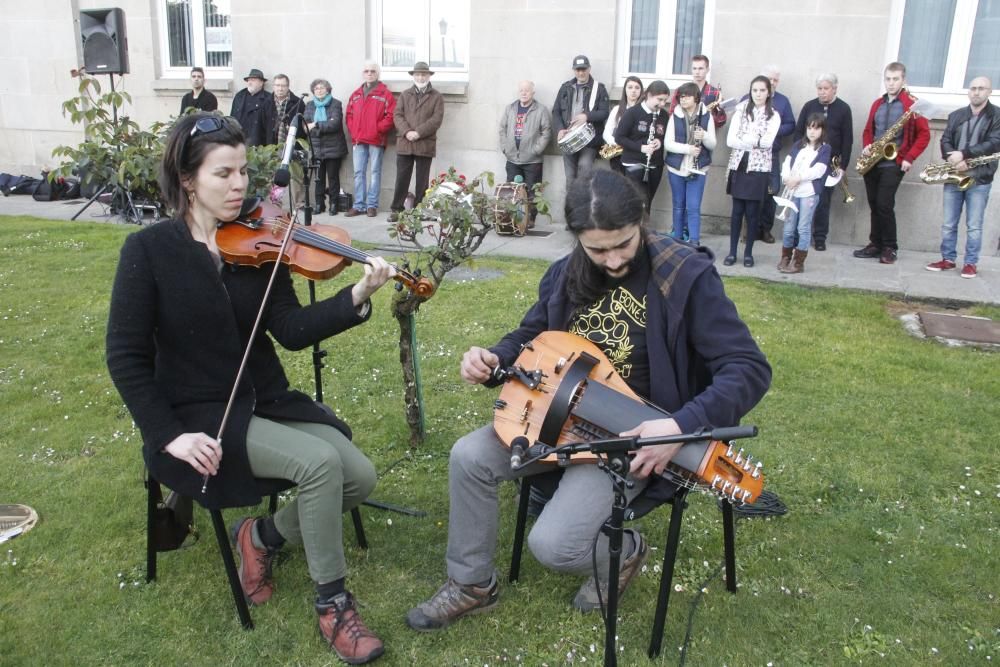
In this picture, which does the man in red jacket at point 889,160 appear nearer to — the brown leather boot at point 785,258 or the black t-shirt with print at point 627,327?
the brown leather boot at point 785,258

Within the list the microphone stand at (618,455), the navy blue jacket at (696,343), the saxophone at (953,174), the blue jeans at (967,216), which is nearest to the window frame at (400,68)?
the saxophone at (953,174)

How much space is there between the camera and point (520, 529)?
326 cm

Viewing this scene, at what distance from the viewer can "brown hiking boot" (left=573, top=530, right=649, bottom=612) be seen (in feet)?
10.2

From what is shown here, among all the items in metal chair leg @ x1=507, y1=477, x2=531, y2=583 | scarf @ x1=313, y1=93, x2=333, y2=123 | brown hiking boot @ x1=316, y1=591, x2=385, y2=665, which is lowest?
brown hiking boot @ x1=316, y1=591, x2=385, y2=665

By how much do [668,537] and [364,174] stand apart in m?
9.75

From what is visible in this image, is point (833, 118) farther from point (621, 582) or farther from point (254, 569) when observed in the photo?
point (254, 569)

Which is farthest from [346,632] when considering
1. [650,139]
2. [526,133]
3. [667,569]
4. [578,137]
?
[526,133]

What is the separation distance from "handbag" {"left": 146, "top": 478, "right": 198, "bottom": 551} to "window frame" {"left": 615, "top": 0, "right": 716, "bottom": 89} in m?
8.53

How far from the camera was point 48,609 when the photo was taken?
3.14 m

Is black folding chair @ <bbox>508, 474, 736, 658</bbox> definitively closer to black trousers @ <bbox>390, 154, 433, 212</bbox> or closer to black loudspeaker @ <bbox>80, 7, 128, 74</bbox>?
black trousers @ <bbox>390, 154, 433, 212</bbox>

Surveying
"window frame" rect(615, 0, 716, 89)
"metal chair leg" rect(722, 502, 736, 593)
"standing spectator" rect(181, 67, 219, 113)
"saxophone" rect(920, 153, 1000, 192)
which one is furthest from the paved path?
"metal chair leg" rect(722, 502, 736, 593)

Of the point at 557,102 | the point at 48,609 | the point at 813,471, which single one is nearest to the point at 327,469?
the point at 48,609

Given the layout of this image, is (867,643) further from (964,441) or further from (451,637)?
(964,441)

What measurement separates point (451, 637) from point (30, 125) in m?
15.2
